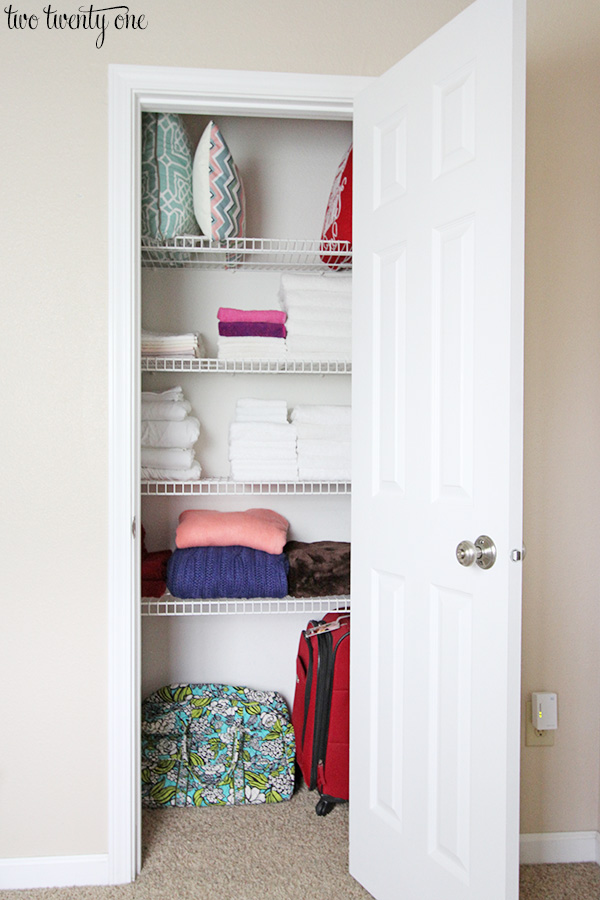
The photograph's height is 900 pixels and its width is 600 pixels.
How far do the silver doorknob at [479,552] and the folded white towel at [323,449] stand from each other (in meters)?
0.79

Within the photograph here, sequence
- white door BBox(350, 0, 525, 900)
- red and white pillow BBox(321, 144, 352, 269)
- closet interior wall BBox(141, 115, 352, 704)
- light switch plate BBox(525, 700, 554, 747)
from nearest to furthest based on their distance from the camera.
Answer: white door BBox(350, 0, 525, 900), light switch plate BBox(525, 700, 554, 747), red and white pillow BBox(321, 144, 352, 269), closet interior wall BBox(141, 115, 352, 704)

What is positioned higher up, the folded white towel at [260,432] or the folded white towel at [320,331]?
the folded white towel at [320,331]

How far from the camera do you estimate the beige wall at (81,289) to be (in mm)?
1799

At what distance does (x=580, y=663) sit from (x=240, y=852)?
3.57 feet

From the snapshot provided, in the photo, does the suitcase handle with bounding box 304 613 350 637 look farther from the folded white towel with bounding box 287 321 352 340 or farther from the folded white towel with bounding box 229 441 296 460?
the folded white towel with bounding box 287 321 352 340

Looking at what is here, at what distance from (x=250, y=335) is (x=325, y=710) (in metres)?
1.19

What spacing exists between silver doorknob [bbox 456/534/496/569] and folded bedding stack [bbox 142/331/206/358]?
109cm

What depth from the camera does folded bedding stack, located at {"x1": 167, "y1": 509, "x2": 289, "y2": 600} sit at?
2.12 meters

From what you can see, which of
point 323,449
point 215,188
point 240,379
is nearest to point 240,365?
point 240,379

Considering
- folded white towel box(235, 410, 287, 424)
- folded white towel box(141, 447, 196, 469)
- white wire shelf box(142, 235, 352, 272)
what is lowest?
folded white towel box(141, 447, 196, 469)

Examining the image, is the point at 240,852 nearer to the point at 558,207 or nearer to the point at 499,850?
the point at 499,850

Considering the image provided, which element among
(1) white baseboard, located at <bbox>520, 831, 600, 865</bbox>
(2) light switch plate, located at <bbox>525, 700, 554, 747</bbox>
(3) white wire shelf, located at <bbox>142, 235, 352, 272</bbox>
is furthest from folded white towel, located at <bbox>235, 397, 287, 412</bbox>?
(1) white baseboard, located at <bbox>520, 831, 600, 865</bbox>

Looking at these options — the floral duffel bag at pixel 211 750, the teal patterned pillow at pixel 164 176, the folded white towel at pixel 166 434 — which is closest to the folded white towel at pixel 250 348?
the folded white towel at pixel 166 434

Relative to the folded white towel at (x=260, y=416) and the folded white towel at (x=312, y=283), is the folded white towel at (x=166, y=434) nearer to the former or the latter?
the folded white towel at (x=260, y=416)
